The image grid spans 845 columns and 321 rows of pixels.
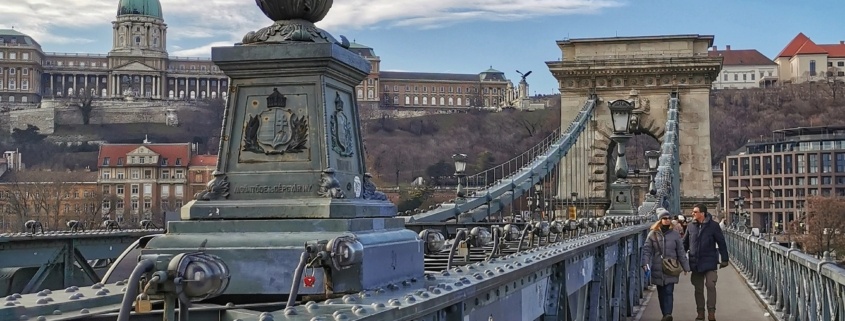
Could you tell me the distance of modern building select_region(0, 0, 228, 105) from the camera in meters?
164

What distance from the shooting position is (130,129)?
153 m

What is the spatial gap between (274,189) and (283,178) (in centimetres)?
8

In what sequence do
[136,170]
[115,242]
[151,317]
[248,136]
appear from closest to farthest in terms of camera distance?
[151,317] < [248,136] < [115,242] < [136,170]

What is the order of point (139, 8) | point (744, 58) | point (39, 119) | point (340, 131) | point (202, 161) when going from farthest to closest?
point (139, 8) < point (744, 58) < point (39, 119) < point (202, 161) < point (340, 131)

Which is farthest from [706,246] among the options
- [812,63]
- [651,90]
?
[812,63]

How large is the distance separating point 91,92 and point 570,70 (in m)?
A: 137

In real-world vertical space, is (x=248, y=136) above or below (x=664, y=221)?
above

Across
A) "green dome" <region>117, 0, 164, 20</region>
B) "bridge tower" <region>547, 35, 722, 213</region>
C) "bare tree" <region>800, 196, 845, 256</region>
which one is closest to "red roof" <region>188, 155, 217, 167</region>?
"bare tree" <region>800, 196, 845, 256</region>

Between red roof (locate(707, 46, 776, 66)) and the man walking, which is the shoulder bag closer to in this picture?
the man walking

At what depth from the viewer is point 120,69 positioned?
541 feet

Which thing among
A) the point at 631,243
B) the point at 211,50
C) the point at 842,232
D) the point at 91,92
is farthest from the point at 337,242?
the point at 91,92

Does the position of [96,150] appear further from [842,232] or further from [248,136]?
[248,136]

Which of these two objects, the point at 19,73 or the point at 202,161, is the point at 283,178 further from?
the point at 19,73

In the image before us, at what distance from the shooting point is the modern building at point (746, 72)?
159125 mm
